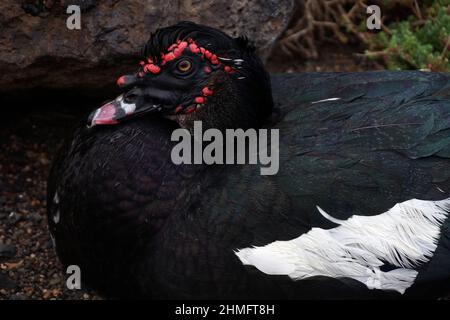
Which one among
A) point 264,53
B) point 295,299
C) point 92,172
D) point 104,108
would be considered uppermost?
point 264,53

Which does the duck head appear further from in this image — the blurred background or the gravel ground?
the gravel ground

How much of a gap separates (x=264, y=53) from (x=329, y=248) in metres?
1.33

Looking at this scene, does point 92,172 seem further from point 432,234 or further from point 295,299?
point 432,234

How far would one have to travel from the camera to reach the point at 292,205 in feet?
10.0

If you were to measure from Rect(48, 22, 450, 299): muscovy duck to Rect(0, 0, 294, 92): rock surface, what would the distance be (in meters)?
0.49

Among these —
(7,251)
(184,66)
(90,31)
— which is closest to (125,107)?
(184,66)

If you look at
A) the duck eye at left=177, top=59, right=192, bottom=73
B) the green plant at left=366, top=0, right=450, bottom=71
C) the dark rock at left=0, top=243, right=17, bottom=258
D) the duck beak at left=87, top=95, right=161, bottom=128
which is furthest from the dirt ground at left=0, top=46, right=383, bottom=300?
the green plant at left=366, top=0, right=450, bottom=71

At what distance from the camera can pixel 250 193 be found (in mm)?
3078

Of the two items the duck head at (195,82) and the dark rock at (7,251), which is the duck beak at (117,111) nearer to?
the duck head at (195,82)

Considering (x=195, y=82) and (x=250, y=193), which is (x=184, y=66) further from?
(x=250, y=193)

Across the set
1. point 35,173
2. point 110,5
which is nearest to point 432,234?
point 110,5

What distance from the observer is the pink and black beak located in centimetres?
325

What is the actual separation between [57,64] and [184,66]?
817 millimetres

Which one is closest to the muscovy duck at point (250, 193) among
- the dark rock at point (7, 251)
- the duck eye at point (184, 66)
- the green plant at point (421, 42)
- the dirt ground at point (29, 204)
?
the duck eye at point (184, 66)
